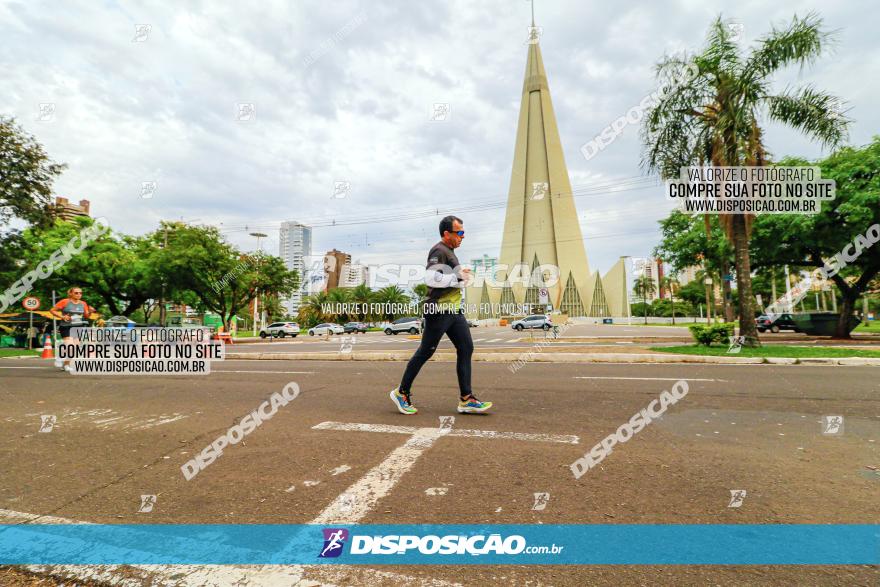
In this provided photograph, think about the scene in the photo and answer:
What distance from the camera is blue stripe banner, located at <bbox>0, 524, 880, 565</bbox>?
6.03ft

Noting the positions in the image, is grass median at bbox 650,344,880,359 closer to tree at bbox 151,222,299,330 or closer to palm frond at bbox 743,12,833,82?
palm frond at bbox 743,12,833,82

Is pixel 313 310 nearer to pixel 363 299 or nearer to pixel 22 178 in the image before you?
pixel 363 299

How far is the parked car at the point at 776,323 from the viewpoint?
28.0m

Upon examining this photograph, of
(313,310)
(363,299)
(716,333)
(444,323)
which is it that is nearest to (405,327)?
(363,299)

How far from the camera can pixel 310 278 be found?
78062 millimetres

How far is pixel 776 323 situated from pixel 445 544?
115 feet

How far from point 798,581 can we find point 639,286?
10205 centimetres

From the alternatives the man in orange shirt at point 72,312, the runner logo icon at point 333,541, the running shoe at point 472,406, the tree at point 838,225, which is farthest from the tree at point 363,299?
the runner logo icon at point 333,541

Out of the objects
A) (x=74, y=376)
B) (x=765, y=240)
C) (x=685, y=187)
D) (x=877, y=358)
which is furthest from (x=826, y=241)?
(x=74, y=376)

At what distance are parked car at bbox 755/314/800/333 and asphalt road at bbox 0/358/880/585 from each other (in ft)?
92.0

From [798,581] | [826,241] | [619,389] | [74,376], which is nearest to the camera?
[798,581]

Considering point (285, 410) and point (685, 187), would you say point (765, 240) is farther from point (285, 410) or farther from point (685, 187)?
point (285, 410)

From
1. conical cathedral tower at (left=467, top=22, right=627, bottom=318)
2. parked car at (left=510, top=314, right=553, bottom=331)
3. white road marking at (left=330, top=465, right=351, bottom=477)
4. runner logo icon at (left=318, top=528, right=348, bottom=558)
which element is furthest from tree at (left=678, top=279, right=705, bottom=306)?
runner logo icon at (left=318, top=528, right=348, bottom=558)

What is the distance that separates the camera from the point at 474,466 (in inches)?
116
